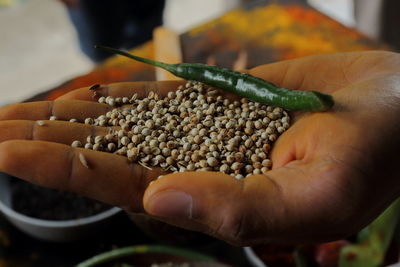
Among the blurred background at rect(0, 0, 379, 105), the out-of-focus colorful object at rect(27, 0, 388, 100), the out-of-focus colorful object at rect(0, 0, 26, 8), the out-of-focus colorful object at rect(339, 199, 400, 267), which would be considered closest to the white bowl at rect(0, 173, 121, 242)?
the out-of-focus colorful object at rect(27, 0, 388, 100)

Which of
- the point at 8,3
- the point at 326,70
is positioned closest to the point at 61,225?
the point at 326,70

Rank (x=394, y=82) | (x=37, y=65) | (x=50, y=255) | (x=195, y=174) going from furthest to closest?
(x=37, y=65), (x=50, y=255), (x=394, y=82), (x=195, y=174)

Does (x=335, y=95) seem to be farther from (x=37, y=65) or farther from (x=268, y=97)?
(x=37, y=65)

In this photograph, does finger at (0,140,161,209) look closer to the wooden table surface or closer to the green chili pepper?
the green chili pepper

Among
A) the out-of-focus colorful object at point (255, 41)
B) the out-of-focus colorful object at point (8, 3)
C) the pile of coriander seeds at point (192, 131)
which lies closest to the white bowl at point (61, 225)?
the pile of coriander seeds at point (192, 131)

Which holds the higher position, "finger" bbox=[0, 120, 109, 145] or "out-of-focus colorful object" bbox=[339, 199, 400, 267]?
"finger" bbox=[0, 120, 109, 145]

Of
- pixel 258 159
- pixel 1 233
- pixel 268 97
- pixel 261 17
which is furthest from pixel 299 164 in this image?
pixel 261 17

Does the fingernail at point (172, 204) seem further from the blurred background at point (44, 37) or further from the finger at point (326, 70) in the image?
the blurred background at point (44, 37)
